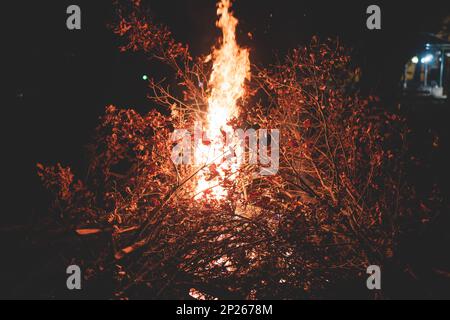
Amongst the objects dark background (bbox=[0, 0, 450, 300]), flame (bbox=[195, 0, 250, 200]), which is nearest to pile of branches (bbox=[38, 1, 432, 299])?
flame (bbox=[195, 0, 250, 200])

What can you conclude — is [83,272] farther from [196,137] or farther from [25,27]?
[25,27]

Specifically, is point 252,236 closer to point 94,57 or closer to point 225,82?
point 225,82

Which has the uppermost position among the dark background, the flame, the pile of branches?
the dark background

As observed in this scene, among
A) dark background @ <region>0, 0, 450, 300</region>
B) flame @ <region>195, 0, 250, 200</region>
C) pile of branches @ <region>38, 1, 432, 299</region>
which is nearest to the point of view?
pile of branches @ <region>38, 1, 432, 299</region>

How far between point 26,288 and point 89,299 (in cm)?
73

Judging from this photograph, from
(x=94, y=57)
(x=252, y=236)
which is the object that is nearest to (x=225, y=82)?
(x=252, y=236)

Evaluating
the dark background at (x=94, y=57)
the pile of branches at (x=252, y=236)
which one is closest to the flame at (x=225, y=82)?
the pile of branches at (x=252, y=236)

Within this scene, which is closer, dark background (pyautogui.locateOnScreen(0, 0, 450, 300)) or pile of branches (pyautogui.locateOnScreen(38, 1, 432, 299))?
pile of branches (pyautogui.locateOnScreen(38, 1, 432, 299))

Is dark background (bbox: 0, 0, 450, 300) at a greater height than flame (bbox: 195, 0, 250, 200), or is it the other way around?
dark background (bbox: 0, 0, 450, 300)

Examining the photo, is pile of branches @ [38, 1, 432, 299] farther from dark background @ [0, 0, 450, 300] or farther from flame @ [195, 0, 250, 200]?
dark background @ [0, 0, 450, 300]

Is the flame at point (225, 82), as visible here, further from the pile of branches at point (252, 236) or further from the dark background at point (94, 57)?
the dark background at point (94, 57)

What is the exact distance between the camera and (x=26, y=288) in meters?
4.89

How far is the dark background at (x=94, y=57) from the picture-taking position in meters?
9.55

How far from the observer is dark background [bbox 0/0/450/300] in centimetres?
955
